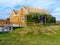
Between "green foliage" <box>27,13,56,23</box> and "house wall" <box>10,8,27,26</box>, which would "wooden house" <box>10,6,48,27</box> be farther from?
"green foliage" <box>27,13,56,23</box>

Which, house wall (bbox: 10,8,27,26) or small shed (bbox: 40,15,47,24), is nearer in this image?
small shed (bbox: 40,15,47,24)

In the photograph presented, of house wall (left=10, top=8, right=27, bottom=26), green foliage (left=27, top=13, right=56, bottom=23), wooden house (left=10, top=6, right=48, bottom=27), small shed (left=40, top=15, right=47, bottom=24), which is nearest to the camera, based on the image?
green foliage (left=27, top=13, right=56, bottom=23)

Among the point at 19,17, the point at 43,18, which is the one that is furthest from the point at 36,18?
the point at 19,17

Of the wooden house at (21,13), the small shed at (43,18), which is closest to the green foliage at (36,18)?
the small shed at (43,18)

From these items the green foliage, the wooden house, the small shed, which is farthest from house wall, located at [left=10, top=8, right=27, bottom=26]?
the small shed

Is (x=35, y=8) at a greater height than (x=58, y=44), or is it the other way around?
(x=35, y=8)

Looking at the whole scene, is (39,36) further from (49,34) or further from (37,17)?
(37,17)

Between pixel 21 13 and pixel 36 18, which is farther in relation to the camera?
pixel 21 13

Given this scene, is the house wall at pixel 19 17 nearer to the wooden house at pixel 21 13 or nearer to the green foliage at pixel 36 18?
the wooden house at pixel 21 13

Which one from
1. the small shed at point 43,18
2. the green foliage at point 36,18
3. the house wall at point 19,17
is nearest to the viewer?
the green foliage at point 36,18

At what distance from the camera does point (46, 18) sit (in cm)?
4225

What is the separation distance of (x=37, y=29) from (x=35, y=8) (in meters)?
17.1

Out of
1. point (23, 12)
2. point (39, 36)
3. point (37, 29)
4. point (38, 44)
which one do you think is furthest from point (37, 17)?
point (38, 44)

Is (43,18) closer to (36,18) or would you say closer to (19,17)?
(36,18)
